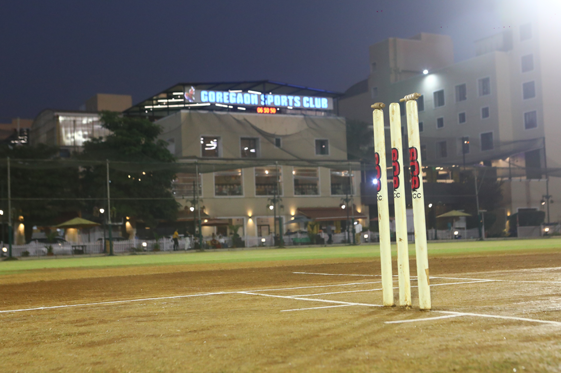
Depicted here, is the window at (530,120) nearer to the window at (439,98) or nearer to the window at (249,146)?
the window at (439,98)

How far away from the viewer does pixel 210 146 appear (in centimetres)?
4225

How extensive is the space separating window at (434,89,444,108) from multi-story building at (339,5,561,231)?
9 centimetres

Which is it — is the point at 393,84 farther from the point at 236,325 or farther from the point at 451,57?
the point at 236,325

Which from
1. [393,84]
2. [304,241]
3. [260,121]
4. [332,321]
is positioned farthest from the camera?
[393,84]

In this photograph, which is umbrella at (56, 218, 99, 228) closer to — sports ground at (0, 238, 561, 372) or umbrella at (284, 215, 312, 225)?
umbrella at (284, 215, 312, 225)

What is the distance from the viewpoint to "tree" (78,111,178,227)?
34.2 metres

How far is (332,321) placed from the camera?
5.76m

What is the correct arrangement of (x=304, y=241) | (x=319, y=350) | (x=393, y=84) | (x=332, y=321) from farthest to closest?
(x=393, y=84) < (x=304, y=241) < (x=332, y=321) < (x=319, y=350)

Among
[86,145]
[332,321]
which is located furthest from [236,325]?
[86,145]

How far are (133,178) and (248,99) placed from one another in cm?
1458

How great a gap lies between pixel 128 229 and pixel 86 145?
25.9ft

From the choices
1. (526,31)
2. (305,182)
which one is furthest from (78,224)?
(526,31)

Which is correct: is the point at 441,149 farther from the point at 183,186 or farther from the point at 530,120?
the point at 183,186

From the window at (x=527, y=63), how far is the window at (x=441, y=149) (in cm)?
880
